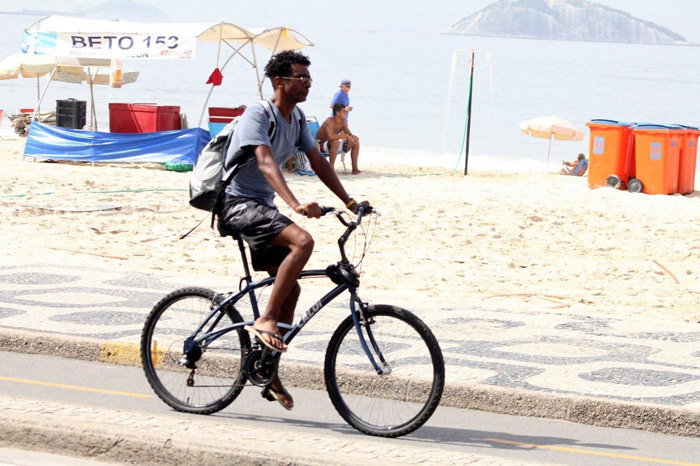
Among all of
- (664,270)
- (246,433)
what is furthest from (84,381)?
(664,270)

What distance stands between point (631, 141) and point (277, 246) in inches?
579

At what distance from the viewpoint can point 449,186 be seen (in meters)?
19.5

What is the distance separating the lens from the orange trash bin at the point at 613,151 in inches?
743

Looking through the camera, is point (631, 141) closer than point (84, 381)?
No

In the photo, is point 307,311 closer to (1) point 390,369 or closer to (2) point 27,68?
(1) point 390,369

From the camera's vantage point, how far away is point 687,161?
1909 cm

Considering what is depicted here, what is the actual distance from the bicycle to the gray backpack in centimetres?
26

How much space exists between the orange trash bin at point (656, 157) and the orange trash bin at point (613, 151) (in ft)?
0.56

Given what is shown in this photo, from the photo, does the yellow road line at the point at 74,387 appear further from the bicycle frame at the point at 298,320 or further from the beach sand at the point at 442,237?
the beach sand at the point at 442,237

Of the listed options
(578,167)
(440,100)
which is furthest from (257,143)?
(440,100)

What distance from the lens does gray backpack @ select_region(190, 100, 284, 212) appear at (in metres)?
5.26

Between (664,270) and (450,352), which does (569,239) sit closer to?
(664,270)

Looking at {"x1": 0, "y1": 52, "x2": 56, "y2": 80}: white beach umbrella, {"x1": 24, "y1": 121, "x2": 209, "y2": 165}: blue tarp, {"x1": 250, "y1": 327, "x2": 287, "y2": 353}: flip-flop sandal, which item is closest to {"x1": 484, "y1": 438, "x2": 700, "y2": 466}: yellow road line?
{"x1": 250, "y1": 327, "x2": 287, "y2": 353}: flip-flop sandal

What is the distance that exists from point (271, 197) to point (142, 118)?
1548 centimetres
